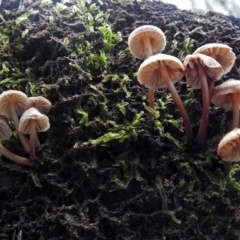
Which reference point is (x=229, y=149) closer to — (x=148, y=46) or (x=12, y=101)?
(x=148, y=46)

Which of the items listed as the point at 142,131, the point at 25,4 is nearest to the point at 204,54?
the point at 142,131

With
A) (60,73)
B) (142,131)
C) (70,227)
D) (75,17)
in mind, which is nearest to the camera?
(70,227)

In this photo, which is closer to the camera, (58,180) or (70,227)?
(70,227)

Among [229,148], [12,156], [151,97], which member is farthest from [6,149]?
[229,148]

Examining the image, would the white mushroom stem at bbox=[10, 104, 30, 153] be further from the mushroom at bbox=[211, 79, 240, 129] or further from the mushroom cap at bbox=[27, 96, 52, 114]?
the mushroom at bbox=[211, 79, 240, 129]

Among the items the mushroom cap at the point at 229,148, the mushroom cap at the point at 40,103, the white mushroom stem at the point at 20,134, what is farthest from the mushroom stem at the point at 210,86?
the white mushroom stem at the point at 20,134

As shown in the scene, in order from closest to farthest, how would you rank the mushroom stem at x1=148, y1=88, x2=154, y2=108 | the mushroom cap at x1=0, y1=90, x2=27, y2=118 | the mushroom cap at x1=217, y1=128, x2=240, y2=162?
the mushroom cap at x1=217, y1=128, x2=240, y2=162, the mushroom cap at x1=0, y1=90, x2=27, y2=118, the mushroom stem at x1=148, y1=88, x2=154, y2=108

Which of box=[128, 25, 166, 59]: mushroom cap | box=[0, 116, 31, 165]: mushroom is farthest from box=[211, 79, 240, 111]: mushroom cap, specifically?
box=[0, 116, 31, 165]: mushroom

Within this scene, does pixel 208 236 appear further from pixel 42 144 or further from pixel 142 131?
pixel 42 144
